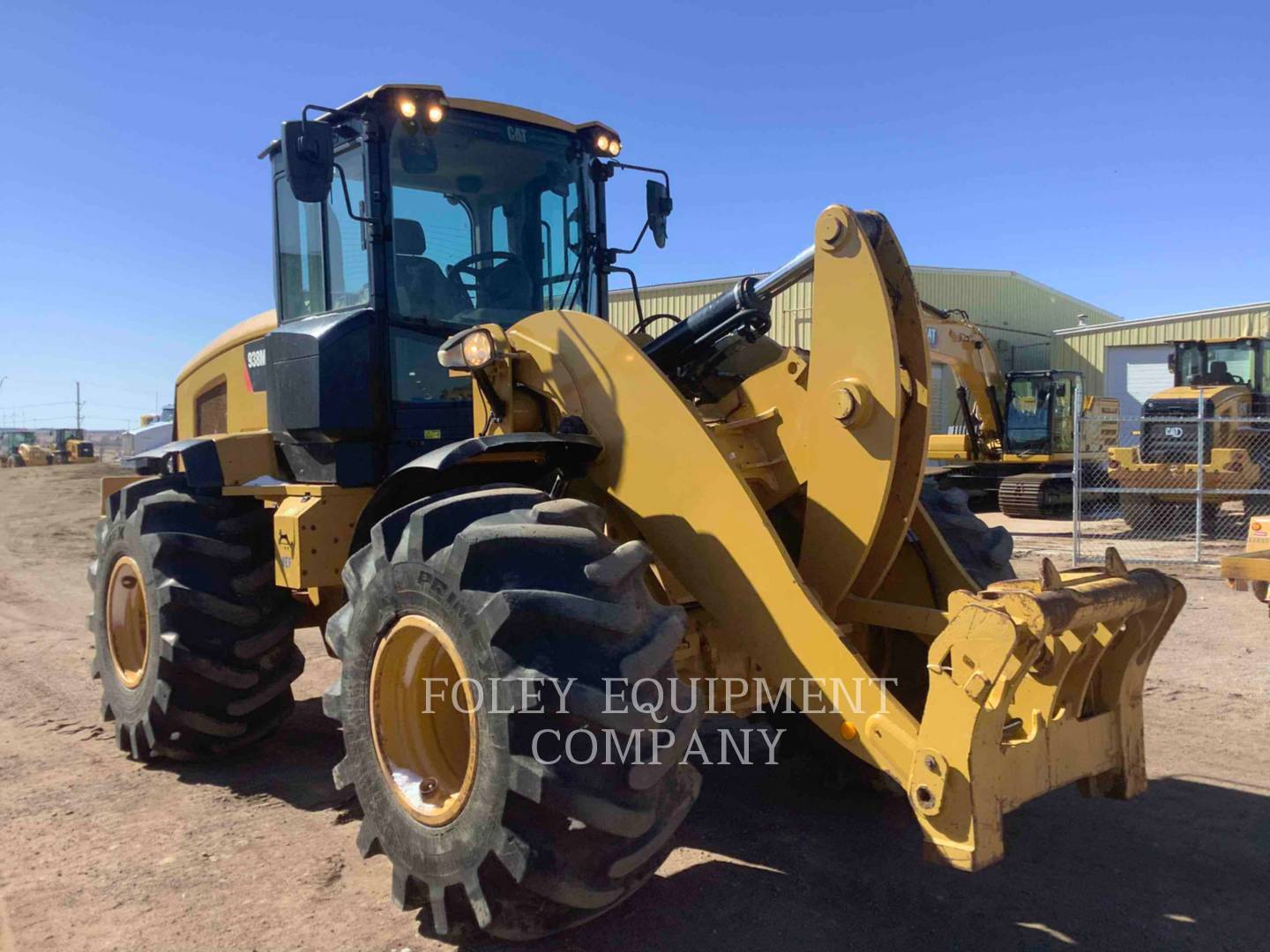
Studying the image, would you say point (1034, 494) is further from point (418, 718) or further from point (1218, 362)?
point (418, 718)

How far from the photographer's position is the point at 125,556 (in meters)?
5.46

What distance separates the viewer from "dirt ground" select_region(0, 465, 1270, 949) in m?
3.43

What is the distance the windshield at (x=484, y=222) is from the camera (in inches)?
187

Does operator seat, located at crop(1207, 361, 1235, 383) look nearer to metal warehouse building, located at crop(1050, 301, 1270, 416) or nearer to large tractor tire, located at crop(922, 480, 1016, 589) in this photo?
metal warehouse building, located at crop(1050, 301, 1270, 416)

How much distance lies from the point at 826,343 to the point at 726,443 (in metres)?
0.64

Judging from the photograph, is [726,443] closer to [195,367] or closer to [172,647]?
[172,647]

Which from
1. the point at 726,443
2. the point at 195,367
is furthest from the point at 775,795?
the point at 195,367

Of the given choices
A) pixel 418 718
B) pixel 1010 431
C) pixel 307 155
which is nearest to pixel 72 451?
pixel 1010 431

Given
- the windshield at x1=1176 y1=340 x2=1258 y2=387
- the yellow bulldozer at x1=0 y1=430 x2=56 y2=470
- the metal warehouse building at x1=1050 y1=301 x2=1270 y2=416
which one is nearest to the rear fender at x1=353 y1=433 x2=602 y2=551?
the windshield at x1=1176 y1=340 x2=1258 y2=387

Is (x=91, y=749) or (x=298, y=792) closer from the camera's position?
(x=298, y=792)

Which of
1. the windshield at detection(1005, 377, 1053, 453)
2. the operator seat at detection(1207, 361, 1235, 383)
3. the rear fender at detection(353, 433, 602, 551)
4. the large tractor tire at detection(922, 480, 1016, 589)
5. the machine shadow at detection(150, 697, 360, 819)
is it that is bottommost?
the machine shadow at detection(150, 697, 360, 819)

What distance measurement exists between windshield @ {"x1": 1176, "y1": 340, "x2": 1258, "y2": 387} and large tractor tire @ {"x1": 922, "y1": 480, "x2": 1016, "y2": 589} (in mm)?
16471

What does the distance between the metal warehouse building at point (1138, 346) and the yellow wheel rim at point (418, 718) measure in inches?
1326

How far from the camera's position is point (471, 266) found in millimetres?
5016
